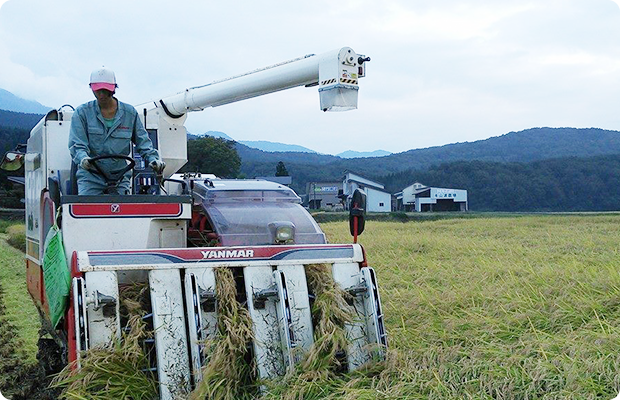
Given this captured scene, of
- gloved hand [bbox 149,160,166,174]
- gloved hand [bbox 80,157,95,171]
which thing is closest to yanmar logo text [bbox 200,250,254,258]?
gloved hand [bbox 149,160,166,174]

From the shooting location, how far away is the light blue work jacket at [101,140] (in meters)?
6.02

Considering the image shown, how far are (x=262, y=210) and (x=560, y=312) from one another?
8.85 feet

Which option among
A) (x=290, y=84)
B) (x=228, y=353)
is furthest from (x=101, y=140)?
(x=228, y=353)

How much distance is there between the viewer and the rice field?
4.60 metres

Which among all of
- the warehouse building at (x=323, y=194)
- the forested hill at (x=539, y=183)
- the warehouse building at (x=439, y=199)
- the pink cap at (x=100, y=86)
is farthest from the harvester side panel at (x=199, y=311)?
the warehouse building at (x=439, y=199)

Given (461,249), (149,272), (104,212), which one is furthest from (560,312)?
(461,249)

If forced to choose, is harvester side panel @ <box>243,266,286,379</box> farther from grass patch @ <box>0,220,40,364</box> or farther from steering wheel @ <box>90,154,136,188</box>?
grass patch @ <box>0,220,40,364</box>

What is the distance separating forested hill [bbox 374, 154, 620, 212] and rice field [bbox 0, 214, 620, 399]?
121 ft

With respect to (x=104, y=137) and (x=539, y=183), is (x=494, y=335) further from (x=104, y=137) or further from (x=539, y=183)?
(x=539, y=183)

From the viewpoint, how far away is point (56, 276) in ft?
17.4

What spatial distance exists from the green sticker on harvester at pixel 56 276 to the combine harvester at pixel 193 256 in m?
0.02

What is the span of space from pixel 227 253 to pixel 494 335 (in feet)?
7.25

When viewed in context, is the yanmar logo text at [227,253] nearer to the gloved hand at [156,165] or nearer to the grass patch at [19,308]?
the gloved hand at [156,165]

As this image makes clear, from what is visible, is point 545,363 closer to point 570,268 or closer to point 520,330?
point 520,330
